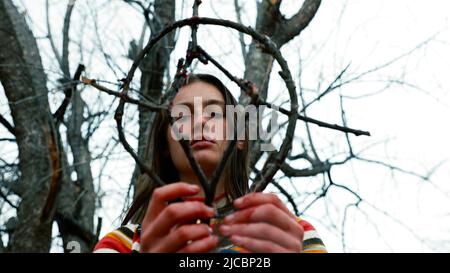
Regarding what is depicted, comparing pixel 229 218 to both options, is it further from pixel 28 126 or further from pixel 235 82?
pixel 28 126

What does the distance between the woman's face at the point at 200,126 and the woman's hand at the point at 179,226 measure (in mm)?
325

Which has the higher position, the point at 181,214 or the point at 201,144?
the point at 201,144

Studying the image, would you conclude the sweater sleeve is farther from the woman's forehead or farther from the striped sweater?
the woman's forehead

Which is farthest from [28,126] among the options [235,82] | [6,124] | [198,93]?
[235,82]

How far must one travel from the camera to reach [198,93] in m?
1.57

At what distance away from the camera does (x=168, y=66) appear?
3.22 m

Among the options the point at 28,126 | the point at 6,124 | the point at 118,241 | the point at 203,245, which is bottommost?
the point at 203,245

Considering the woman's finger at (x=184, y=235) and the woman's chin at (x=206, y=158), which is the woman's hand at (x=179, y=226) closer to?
the woman's finger at (x=184, y=235)

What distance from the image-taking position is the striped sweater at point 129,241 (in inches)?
56.3

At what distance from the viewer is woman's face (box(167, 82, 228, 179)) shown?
55.9 inches

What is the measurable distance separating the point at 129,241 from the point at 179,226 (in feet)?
1.69

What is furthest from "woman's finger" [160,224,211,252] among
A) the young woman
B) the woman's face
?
the woman's face

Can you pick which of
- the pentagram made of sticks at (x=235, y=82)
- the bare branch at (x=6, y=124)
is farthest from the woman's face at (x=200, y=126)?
the bare branch at (x=6, y=124)

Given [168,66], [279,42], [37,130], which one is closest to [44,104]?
[37,130]
